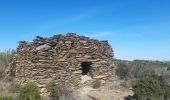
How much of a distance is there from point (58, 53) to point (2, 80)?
274cm

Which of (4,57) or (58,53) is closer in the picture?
(58,53)

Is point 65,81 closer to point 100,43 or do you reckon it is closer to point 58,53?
point 58,53

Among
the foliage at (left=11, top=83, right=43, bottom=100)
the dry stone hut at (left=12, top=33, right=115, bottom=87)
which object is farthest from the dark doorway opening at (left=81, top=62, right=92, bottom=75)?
the foliage at (left=11, top=83, right=43, bottom=100)

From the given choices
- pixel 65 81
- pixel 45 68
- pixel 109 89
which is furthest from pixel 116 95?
pixel 45 68

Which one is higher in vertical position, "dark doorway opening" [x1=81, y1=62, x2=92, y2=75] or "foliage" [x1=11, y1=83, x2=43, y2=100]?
"dark doorway opening" [x1=81, y1=62, x2=92, y2=75]

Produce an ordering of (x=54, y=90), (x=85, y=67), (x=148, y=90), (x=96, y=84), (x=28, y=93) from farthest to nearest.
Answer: (x=85, y=67) < (x=96, y=84) < (x=54, y=90) < (x=148, y=90) < (x=28, y=93)

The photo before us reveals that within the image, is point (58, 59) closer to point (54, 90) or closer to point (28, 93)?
point (54, 90)

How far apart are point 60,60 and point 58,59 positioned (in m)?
0.11

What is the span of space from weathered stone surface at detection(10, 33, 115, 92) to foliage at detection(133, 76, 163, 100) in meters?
3.42

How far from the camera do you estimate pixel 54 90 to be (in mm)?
14281

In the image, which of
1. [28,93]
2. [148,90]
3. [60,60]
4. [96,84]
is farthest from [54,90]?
[148,90]

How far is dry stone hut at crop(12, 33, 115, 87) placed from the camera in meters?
14.6

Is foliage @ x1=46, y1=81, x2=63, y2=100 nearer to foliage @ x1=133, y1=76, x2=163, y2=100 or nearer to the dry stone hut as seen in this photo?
the dry stone hut

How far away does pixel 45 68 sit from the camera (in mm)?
14781
